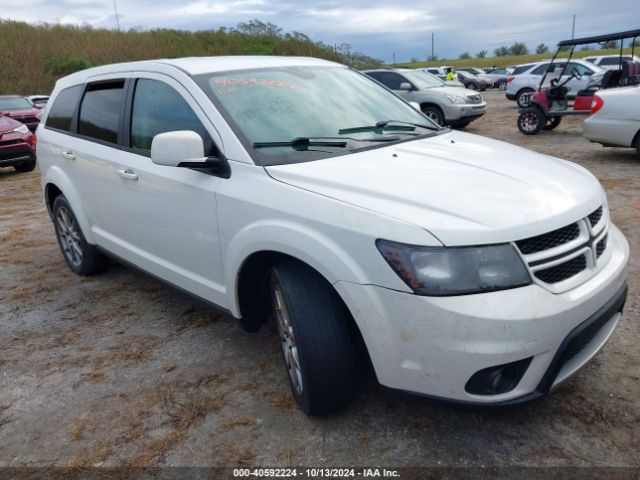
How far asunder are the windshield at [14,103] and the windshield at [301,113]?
581 inches

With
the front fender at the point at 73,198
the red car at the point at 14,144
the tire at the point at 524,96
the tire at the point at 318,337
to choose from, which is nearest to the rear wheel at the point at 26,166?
the red car at the point at 14,144

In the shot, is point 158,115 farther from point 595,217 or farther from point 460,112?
point 460,112

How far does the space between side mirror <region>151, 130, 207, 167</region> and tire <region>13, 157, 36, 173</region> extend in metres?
10.6

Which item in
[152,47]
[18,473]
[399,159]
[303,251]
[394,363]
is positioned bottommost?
[18,473]

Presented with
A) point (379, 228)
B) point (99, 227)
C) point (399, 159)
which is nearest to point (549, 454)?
point (379, 228)

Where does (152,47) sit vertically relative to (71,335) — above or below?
above

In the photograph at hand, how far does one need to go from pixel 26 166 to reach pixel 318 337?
11.9 meters

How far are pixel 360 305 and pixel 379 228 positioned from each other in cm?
32

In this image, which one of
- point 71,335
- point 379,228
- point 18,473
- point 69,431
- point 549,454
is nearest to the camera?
point 379,228

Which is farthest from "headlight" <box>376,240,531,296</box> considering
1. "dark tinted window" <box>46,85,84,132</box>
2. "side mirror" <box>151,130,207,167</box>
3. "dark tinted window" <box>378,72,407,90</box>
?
"dark tinted window" <box>378,72,407,90</box>

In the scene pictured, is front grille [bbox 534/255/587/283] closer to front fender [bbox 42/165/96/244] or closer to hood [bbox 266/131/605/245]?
hood [bbox 266/131/605/245]

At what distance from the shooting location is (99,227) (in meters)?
4.18

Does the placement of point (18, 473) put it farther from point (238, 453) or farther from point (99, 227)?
point (99, 227)

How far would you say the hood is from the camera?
82.7 inches
